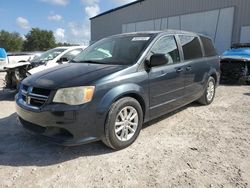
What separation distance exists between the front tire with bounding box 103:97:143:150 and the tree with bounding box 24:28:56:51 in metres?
63.3

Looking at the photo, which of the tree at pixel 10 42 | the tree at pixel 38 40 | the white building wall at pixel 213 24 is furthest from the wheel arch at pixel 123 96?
the tree at pixel 10 42

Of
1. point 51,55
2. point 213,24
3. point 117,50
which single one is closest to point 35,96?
point 117,50

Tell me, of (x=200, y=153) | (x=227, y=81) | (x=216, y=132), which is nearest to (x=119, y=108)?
(x=200, y=153)

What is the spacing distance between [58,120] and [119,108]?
0.84 metres

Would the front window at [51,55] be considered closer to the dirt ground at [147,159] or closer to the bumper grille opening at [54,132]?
the dirt ground at [147,159]

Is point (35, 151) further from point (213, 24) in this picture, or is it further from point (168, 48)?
point (213, 24)

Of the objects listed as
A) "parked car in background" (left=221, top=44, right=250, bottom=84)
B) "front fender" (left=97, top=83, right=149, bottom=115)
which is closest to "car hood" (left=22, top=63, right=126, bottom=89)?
"front fender" (left=97, top=83, right=149, bottom=115)

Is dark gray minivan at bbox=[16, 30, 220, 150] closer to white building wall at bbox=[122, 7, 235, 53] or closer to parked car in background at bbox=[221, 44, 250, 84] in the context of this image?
parked car in background at bbox=[221, 44, 250, 84]

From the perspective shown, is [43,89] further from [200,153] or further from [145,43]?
[200,153]

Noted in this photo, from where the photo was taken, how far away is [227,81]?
9812mm

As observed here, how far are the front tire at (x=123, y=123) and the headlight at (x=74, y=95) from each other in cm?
40

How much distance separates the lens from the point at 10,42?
202 feet

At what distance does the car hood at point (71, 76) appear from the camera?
334 cm

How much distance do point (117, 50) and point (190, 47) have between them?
5.67 feet
